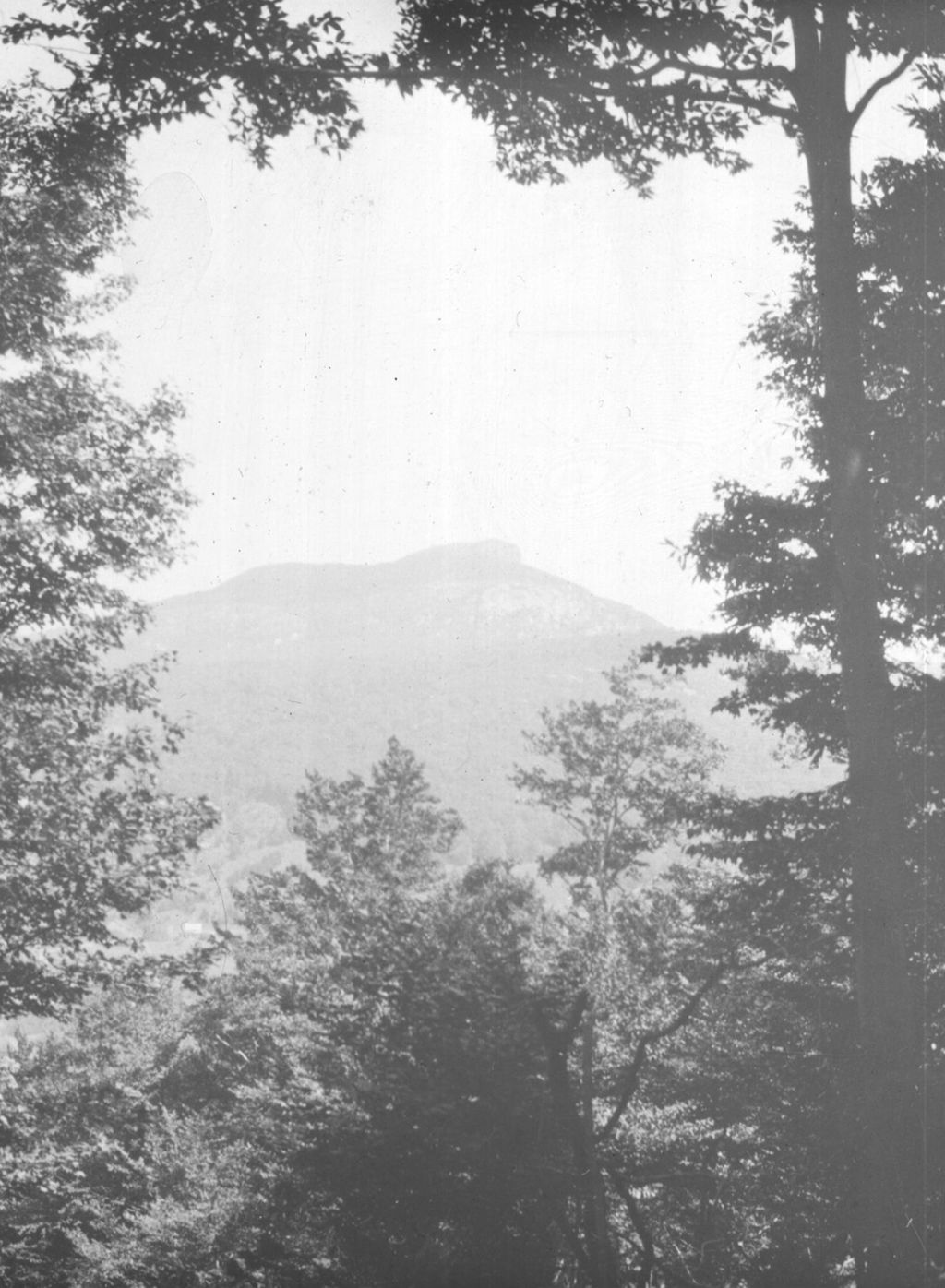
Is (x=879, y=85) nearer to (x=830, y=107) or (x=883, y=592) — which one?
(x=830, y=107)

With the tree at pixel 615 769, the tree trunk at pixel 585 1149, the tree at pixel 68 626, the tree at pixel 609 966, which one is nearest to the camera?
the tree trunk at pixel 585 1149

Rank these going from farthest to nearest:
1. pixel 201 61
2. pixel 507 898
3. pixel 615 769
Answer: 1. pixel 615 769
2. pixel 507 898
3. pixel 201 61

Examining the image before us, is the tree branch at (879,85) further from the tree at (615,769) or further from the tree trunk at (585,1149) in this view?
the tree at (615,769)

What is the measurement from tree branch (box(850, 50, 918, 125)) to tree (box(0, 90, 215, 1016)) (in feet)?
21.3

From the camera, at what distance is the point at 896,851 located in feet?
22.3

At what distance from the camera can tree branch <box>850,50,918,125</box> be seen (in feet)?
23.9

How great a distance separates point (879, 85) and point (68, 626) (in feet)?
29.0

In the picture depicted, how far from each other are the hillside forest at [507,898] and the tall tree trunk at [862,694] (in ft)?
0.08

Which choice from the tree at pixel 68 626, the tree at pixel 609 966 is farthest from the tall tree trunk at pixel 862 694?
the tree at pixel 68 626

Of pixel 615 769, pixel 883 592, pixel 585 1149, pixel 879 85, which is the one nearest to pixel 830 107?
pixel 879 85

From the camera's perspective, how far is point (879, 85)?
24.0ft

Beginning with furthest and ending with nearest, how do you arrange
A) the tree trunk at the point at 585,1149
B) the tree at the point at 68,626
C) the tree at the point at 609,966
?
the tree at the point at 68,626
the tree at the point at 609,966
the tree trunk at the point at 585,1149

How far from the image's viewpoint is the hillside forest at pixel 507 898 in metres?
6.89

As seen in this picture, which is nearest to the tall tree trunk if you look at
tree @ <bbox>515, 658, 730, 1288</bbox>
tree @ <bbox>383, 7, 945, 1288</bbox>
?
tree @ <bbox>383, 7, 945, 1288</bbox>
